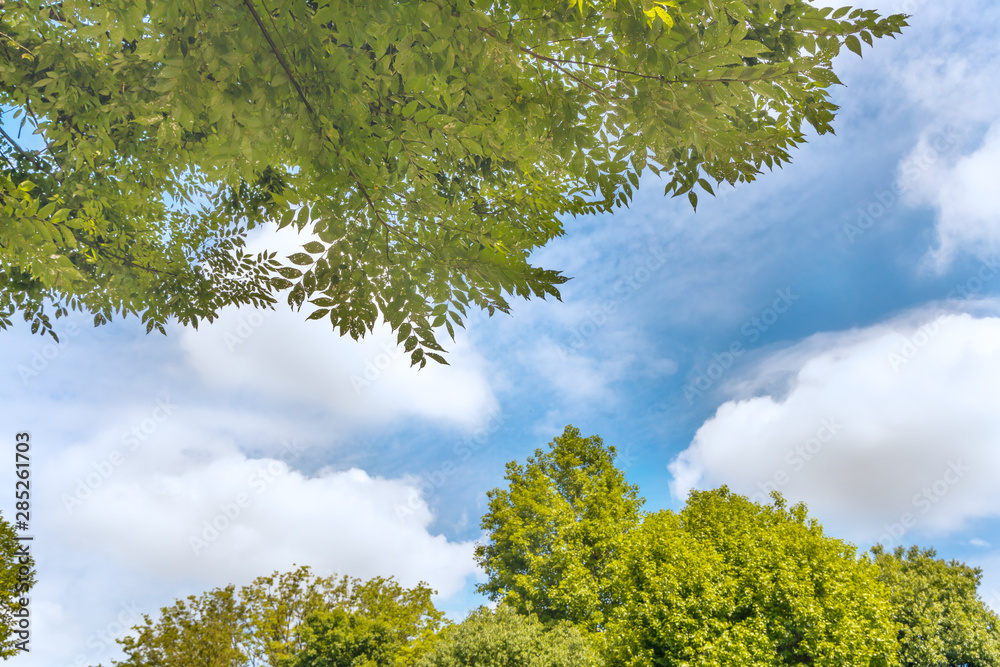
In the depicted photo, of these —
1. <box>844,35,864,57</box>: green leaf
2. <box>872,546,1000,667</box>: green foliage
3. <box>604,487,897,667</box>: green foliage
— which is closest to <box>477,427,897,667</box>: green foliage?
<box>604,487,897,667</box>: green foliage

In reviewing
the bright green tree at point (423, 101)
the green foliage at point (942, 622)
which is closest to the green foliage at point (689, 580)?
the green foliage at point (942, 622)

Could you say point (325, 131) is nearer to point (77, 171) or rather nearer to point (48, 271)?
point (48, 271)

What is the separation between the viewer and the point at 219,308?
30.9 ft

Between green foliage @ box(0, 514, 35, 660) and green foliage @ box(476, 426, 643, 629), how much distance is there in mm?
21410

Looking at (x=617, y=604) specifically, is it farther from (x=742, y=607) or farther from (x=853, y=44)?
(x=853, y=44)

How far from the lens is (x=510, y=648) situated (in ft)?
60.8

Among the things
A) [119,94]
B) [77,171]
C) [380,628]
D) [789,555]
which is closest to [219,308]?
[77,171]

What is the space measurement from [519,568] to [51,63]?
2796cm

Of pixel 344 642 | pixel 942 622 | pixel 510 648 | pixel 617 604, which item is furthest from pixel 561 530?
pixel 942 622

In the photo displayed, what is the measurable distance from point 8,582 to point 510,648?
22397 mm

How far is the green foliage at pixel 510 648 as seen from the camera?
728 inches

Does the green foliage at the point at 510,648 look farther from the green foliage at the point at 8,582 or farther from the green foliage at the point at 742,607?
the green foliage at the point at 8,582

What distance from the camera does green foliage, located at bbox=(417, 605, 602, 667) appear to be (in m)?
18.5

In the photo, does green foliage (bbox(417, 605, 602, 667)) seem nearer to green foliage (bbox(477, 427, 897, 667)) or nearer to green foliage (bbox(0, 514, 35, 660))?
green foliage (bbox(477, 427, 897, 667))
